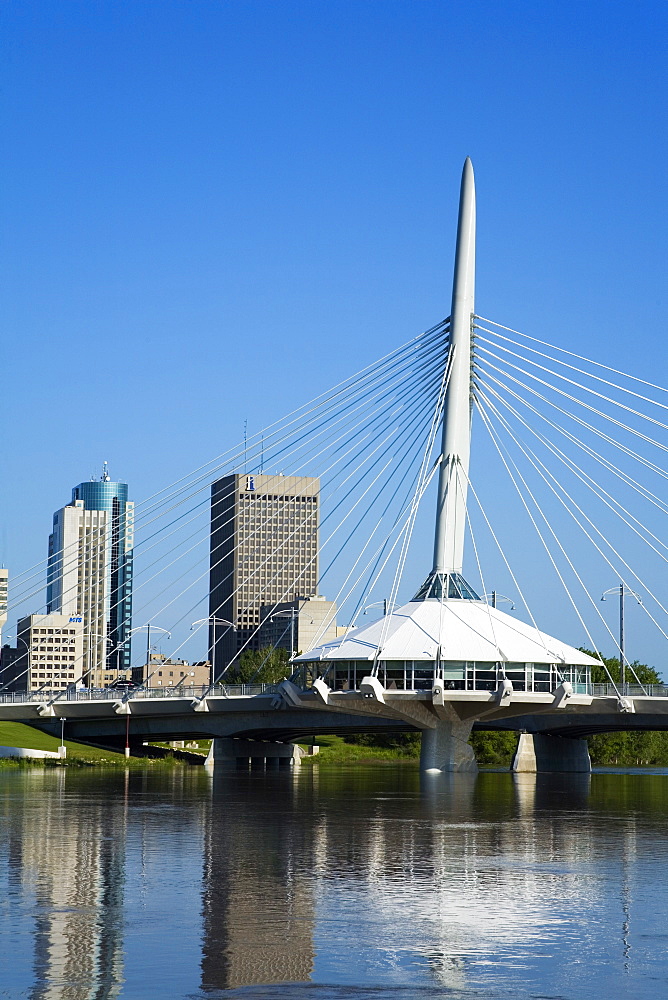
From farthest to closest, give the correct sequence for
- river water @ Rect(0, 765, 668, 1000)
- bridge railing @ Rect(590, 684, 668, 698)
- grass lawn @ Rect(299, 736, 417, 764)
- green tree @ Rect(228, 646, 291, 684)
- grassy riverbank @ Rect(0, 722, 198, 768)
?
green tree @ Rect(228, 646, 291, 684) → grass lawn @ Rect(299, 736, 417, 764) → grassy riverbank @ Rect(0, 722, 198, 768) → bridge railing @ Rect(590, 684, 668, 698) → river water @ Rect(0, 765, 668, 1000)

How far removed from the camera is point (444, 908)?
80.0ft

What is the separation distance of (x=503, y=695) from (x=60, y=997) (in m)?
73.4

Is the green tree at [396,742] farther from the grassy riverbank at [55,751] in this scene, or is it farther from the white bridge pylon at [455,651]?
the white bridge pylon at [455,651]

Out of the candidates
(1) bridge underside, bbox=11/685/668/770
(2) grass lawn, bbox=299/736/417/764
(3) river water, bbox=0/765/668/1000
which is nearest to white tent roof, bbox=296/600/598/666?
(1) bridge underside, bbox=11/685/668/770

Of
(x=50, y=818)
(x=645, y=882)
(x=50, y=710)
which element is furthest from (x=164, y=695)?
(x=645, y=882)

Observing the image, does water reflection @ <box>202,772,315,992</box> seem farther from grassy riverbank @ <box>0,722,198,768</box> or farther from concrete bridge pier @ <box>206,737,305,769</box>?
concrete bridge pier @ <box>206,737,305,769</box>

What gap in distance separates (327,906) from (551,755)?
3935 inches

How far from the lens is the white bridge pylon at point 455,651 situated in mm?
86188

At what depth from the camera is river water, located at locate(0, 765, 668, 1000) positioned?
18.2 m

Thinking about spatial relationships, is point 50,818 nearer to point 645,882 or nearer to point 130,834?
point 130,834

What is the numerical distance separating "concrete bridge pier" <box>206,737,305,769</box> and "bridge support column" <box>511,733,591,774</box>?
2341 cm

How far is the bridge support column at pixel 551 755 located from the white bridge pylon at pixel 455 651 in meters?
21.7

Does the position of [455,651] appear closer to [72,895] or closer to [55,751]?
[55,751]

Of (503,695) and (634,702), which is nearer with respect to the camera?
(503,695)
